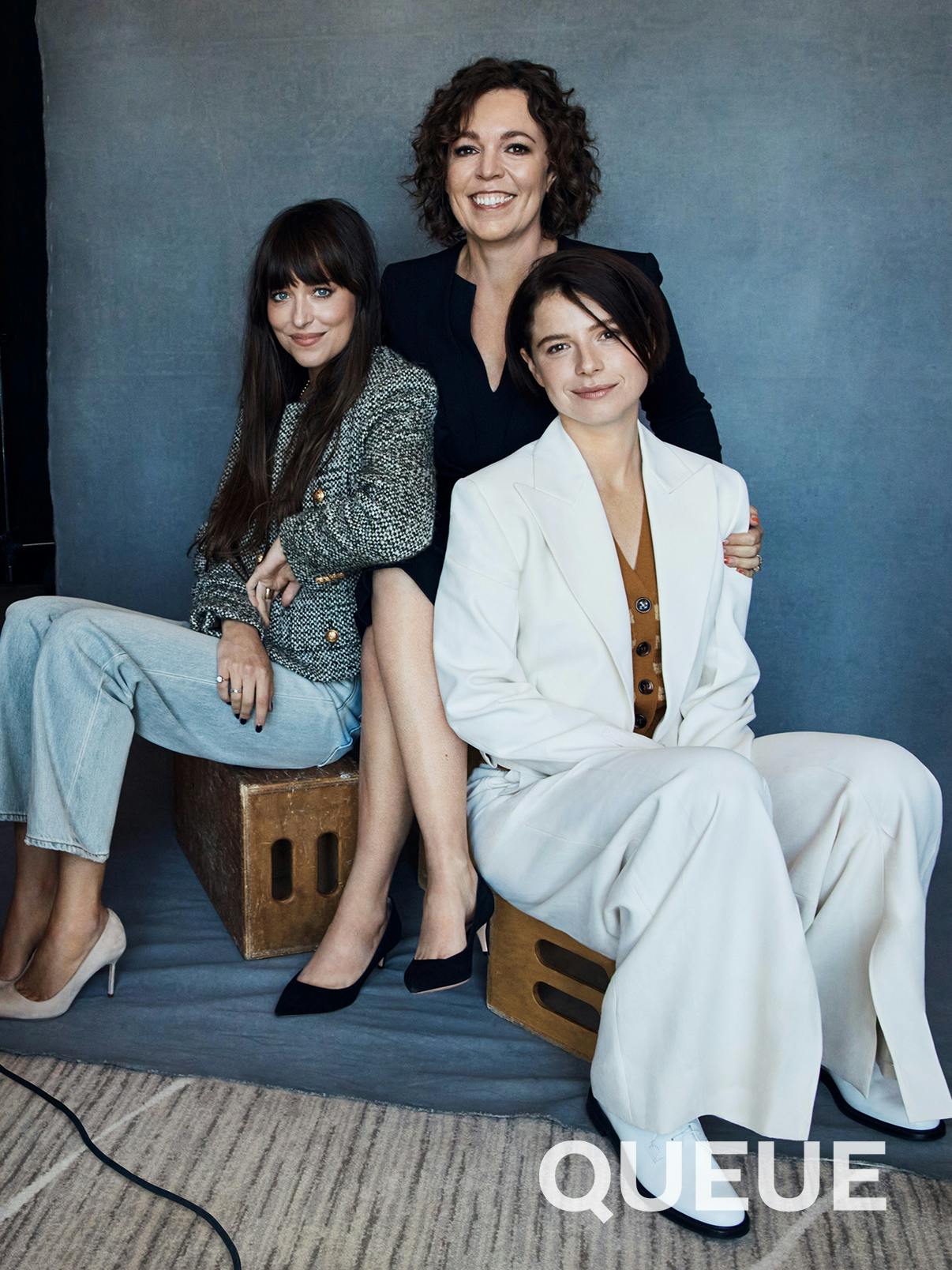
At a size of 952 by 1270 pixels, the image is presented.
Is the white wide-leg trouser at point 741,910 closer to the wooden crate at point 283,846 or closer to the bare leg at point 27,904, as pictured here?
the wooden crate at point 283,846

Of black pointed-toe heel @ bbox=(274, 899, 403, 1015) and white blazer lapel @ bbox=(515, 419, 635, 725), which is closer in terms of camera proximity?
white blazer lapel @ bbox=(515, 419, 635, 725)

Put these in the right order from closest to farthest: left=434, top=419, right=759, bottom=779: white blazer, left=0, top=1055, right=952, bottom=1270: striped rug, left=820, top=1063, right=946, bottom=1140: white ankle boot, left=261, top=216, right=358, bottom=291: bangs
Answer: left=0, top=1055, right=952, bottom=1270: striped rug → left=820, top=1063, right=946, bottom=1140: white ankle boot → left=434, top=419, right=759, bottom=779: white blazer → left=261, top=216, right=358, bottom=291: bangs

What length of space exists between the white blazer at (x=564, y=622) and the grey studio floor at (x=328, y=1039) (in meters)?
0.43

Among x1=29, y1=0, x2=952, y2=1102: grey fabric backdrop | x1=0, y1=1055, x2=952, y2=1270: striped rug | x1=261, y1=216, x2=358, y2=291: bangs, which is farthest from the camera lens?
x1=29, y1=0, x2=952, y2=1102: grey fabric backdrop

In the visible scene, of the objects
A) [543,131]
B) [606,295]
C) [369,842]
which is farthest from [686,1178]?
[543,131]

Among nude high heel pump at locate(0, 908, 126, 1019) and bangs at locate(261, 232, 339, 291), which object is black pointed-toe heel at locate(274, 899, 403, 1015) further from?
bangs at locate(261, 232, 339, 291)

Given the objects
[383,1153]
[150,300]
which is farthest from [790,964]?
[150,300]

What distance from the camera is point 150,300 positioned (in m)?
3.00

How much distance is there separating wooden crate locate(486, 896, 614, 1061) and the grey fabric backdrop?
4.52 ft

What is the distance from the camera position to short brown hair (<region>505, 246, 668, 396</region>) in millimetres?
1713

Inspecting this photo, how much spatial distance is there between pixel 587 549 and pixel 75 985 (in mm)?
1033

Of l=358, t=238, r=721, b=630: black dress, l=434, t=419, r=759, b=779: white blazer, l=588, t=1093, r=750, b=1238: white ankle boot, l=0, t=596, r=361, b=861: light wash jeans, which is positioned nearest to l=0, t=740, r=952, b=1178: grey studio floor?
l=588, t=1093, r=750, b=1238: white ankle boot

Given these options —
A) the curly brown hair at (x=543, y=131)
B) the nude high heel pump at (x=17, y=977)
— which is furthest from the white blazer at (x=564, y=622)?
the nude high heel pump at (x=17, y=977)

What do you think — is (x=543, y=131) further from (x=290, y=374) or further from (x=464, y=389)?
(x=290, y=374)
